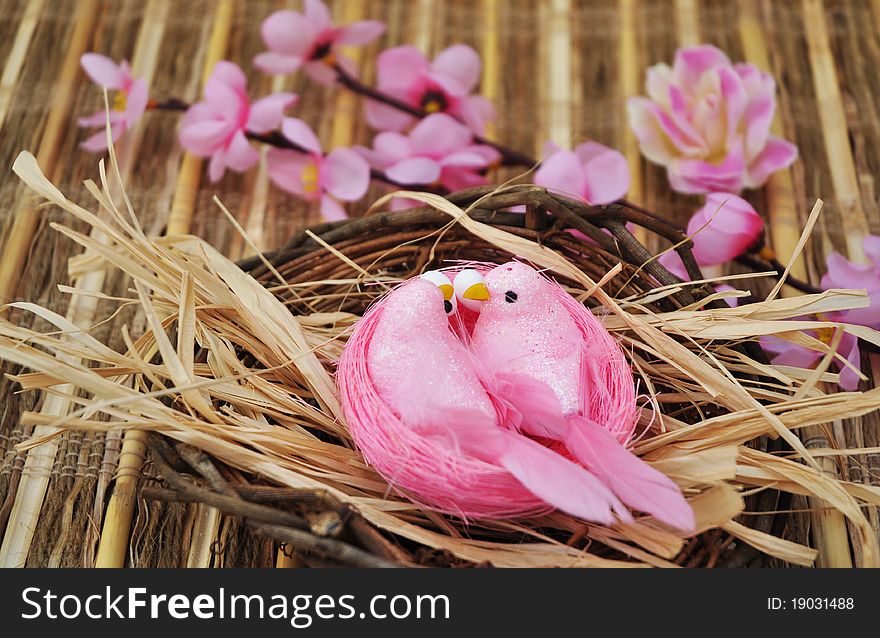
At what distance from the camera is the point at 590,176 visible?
3.89 ft

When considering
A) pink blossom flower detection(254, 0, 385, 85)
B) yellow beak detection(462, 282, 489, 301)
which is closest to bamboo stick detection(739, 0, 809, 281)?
yellow beak detection(462, 282, 489, 301)

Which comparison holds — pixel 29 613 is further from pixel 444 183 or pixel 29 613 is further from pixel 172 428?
pixel 444 183

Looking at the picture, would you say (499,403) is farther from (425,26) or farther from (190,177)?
(425,26)

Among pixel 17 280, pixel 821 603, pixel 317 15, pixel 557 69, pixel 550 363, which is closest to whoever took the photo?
pixel 821 603

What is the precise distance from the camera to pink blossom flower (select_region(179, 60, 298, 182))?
49.8 inches

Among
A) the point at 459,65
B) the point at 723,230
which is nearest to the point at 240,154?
Answer: the point at 459,65

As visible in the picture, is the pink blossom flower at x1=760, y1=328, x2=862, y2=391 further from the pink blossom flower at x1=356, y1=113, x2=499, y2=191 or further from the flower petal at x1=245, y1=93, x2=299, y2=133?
the flower petal at x1=245, y1=93, x2=299, y2=133

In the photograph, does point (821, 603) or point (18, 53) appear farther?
point (18, 53)

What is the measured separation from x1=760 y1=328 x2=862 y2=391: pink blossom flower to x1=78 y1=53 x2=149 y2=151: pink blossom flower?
3.05 feet

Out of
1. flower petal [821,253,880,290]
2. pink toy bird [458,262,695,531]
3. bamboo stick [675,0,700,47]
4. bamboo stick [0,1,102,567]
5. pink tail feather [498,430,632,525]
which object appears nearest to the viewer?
pink tail feather [498,430,632,525]

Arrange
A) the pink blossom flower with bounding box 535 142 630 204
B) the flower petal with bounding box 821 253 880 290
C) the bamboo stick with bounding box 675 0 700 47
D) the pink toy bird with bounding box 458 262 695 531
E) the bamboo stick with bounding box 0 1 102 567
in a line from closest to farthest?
1. the pink toy bird with bounding box 458 262 695 531
2. the bamboo stick with bounding box 0 1 102 567
3. the flower petal with bounding box 821 253 880 290
4. the pink blossom flower with bounding box 535 142 630 204
5. the bamboo stick with bounding box 675 0 700 47

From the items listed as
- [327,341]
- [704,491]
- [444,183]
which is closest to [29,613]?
[327,341]

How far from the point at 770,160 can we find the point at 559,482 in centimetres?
72

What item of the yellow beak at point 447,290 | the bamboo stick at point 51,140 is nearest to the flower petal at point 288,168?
the bamboo stick at point 51,140
